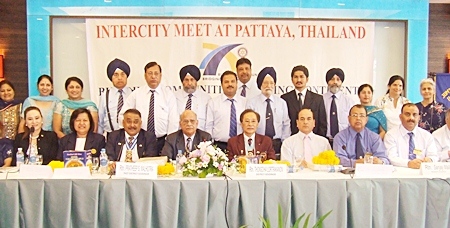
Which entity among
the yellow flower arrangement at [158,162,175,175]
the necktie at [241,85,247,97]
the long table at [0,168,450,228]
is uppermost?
the necktie at [241,85,247,97]

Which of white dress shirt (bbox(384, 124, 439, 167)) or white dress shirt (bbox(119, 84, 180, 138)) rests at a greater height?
white dress shirt (bbox(119, 84, 180, 138))

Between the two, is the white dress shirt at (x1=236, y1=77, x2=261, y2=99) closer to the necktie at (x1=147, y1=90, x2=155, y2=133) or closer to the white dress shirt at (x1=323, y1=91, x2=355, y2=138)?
the white dress shirt at (x1=323, y1=91, x2=355, y2=138)

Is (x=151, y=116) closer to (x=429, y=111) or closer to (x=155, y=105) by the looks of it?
(x=155, y=105)

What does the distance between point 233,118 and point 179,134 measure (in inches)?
32.0

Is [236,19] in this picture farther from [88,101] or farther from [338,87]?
[88,101]

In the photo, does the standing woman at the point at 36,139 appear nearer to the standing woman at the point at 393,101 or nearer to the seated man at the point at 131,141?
the seated man at the point at 131,141

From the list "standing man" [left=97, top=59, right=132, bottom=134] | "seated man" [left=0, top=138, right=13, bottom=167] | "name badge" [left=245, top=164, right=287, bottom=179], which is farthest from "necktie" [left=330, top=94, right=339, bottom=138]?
"seated man" [left=0, top=138, right=13, bottom=167]

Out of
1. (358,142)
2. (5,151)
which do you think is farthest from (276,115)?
(5,151)

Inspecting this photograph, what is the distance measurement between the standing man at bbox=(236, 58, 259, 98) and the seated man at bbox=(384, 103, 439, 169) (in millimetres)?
1555

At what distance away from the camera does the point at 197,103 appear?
483 centimetres

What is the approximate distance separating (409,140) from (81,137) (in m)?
2.78

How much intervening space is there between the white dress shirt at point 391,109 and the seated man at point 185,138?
72.8 inches

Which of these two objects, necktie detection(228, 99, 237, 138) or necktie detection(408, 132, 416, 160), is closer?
necktie detection(408, 132, 416, 160)

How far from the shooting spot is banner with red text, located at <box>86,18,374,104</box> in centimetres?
497
